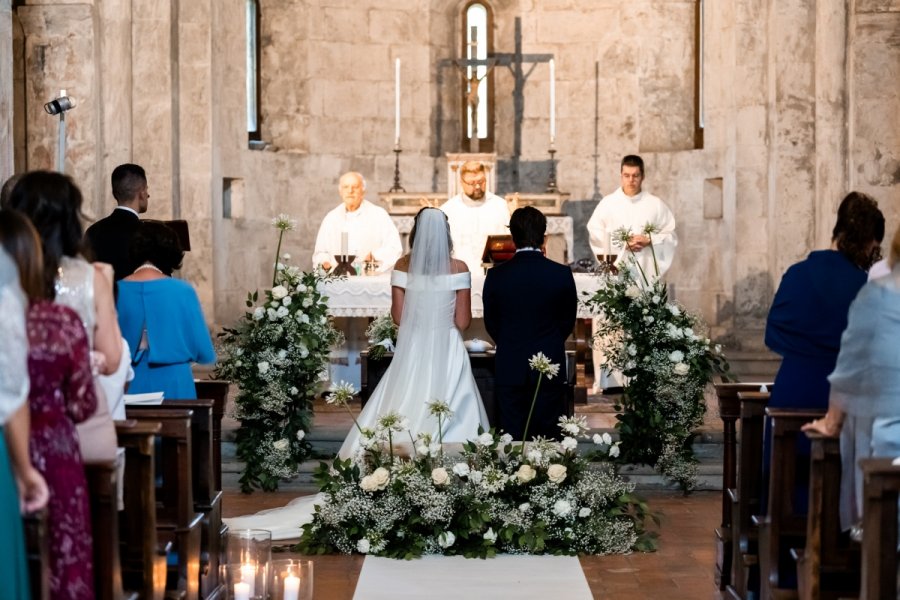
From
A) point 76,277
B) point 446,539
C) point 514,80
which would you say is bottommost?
point 446,539

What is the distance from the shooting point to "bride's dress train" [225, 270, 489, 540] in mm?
8305

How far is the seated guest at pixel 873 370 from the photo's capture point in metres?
4.47

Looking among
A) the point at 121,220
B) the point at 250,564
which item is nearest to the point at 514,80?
the point at 121,220

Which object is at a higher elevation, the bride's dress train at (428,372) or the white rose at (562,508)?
the bride's dress train at (428,372)

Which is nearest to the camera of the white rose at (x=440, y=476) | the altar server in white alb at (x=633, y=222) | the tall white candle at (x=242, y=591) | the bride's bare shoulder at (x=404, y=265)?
the tall white candle at (x=242, y=591)

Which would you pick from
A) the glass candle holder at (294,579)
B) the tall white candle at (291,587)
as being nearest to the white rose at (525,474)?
the glass candle holder at (294,579)

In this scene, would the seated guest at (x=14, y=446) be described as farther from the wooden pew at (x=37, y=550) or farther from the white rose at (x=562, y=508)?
the white rose at (x=562, y=508)

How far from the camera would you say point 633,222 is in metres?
12.4

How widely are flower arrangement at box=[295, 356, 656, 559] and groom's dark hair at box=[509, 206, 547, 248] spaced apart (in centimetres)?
116

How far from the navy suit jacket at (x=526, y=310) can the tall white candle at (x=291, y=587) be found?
2802mm

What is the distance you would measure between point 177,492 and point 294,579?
0.72m

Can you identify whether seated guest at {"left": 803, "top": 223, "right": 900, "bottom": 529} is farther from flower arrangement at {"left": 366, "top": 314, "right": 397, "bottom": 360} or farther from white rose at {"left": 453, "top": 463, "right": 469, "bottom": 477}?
flower arrangement at {"left": 366, "top": 314, "right": 397, "bottom": 360}

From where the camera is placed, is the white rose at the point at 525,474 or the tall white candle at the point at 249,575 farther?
the white rose at the point at 525,474

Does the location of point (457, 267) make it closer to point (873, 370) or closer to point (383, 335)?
point (383, 335)
